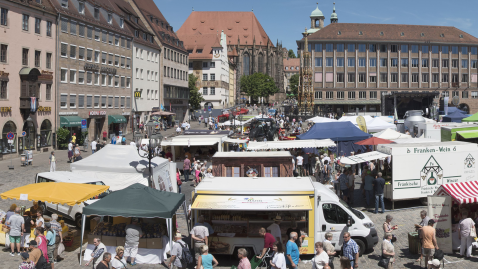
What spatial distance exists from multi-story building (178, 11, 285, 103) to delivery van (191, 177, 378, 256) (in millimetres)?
122647

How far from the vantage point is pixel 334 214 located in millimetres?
12883

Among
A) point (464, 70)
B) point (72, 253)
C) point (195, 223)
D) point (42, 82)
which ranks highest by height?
point (464, 70)

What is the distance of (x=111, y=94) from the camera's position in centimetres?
5341

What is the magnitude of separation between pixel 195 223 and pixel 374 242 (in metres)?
4.80

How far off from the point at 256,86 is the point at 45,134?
92.5 m

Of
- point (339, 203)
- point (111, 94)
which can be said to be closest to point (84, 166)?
point (339, 203)

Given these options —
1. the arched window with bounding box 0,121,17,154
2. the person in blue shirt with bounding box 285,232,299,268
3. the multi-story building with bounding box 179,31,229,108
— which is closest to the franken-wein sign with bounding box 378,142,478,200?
the person in blue shirt with bounding box 285,232,299,268

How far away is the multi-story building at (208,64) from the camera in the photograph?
9550 cm

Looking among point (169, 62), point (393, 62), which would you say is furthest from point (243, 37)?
point (169, 62)

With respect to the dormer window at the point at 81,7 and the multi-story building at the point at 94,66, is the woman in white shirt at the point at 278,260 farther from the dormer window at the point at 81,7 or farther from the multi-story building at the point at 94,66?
the dormer window at the point at 81,7

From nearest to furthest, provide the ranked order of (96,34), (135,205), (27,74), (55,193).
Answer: (135,205) < (55,193) < (27,74) < (96,34)

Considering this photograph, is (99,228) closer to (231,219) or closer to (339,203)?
(231,219)

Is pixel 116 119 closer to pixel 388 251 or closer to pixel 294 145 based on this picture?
pixel 294 145

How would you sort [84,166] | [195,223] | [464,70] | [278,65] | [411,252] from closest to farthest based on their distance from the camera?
[195,223]
[411,252]
[84,166]
[464,70]
[278,65]
